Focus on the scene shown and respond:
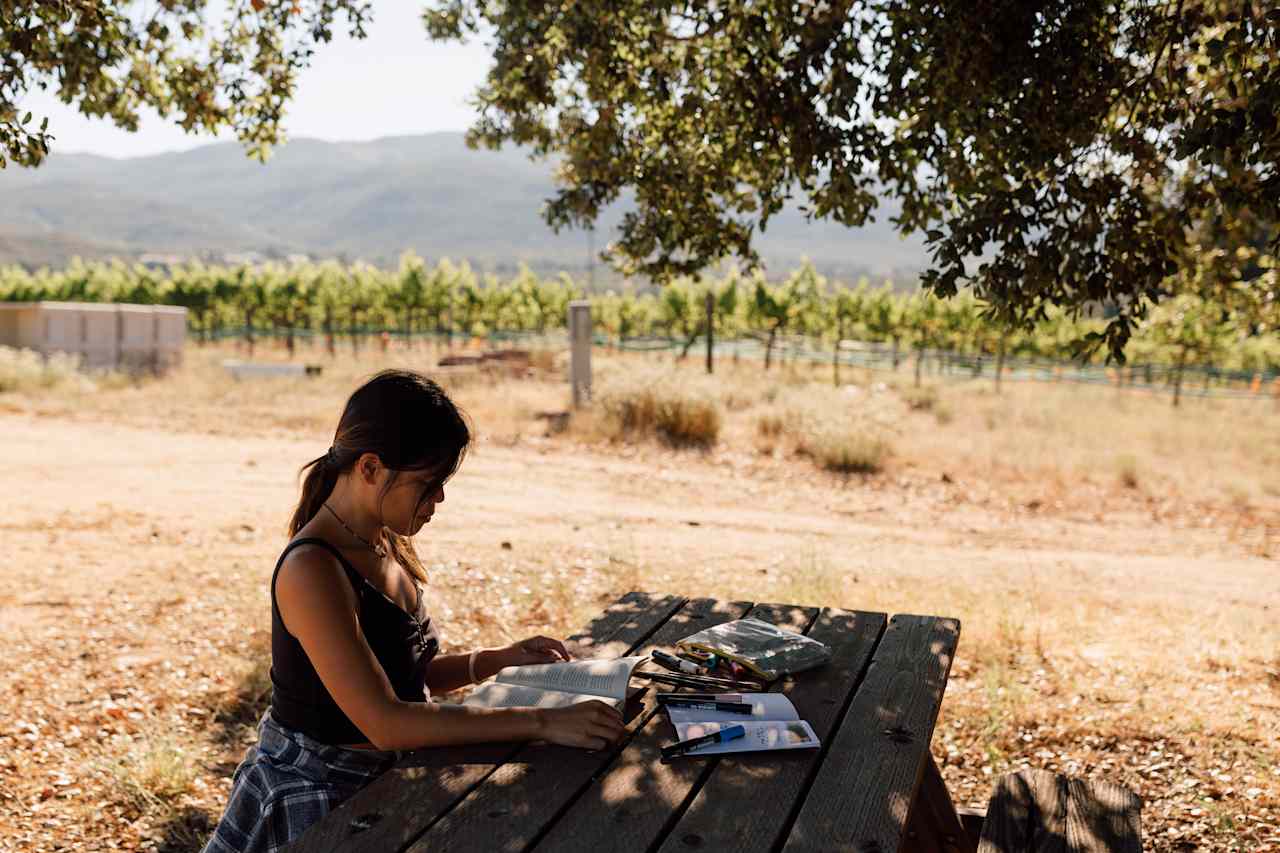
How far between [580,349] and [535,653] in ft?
47.7

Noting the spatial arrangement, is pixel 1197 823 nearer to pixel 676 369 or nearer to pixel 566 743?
pixel 566 743

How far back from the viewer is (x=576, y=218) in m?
6.34

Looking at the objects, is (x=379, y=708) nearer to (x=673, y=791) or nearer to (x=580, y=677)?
(x=580, y=677)

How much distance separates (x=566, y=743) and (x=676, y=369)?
13.7 meters

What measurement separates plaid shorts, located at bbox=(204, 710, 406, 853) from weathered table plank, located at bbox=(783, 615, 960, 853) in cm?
88

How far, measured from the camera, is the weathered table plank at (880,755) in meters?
1.82

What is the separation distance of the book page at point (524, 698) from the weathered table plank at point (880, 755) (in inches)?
18.9

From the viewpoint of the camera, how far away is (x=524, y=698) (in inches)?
90.1

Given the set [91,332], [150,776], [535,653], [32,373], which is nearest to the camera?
[535,653]

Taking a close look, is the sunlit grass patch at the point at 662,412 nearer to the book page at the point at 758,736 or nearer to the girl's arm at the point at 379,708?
the book page at the point at 758,736

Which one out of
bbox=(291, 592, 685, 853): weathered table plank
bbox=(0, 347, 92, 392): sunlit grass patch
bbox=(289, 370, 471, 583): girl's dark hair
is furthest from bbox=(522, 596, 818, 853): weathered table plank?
bbox=(0, 347, 92, 392): sunlit grass patch

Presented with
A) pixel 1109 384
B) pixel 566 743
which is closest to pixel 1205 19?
pixel 566 743

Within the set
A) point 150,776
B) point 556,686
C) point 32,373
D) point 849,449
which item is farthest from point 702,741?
point 32,373

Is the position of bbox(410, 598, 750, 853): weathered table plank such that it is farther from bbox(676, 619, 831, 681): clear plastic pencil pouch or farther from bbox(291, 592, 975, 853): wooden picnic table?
bbox(676, 619, 831, 681): clear plastic pencil pouch
